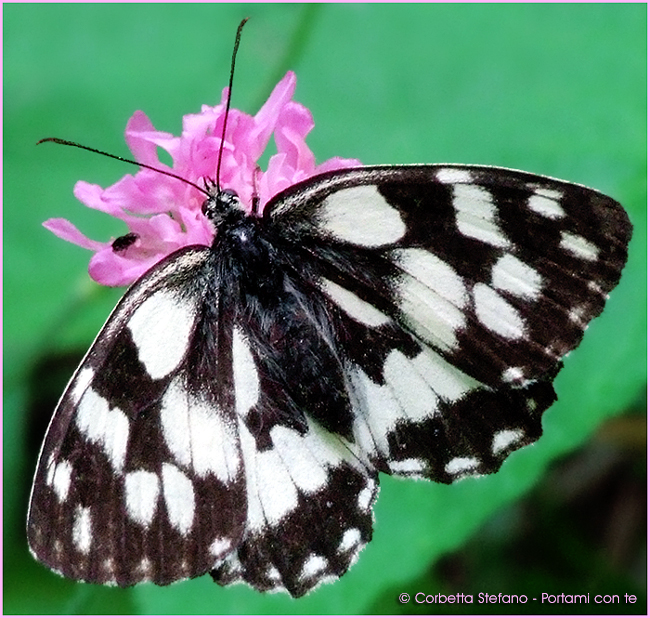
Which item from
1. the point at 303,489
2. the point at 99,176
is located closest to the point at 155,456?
the point at 303,489

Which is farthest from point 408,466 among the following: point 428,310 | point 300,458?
point 428,310

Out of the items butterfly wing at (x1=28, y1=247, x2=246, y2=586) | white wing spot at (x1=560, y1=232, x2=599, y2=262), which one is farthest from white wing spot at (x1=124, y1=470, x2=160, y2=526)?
white wing spot at (x1=560, y1=232, x2=599, y2=262)

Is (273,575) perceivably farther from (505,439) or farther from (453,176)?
(453,176)

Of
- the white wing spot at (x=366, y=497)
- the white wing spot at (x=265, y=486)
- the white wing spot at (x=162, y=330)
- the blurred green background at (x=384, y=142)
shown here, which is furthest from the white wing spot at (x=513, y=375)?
the blurred green background at (x=384, y=142)

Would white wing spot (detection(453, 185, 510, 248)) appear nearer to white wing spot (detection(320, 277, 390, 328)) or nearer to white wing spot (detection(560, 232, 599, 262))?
white wing spot (detection(560, 232, 599, 262))

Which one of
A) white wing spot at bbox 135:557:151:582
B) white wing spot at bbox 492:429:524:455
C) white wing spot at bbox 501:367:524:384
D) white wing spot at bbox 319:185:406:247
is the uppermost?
white wing spot at bbox 319:185:406:247

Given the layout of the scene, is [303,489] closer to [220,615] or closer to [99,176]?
[220,615]
